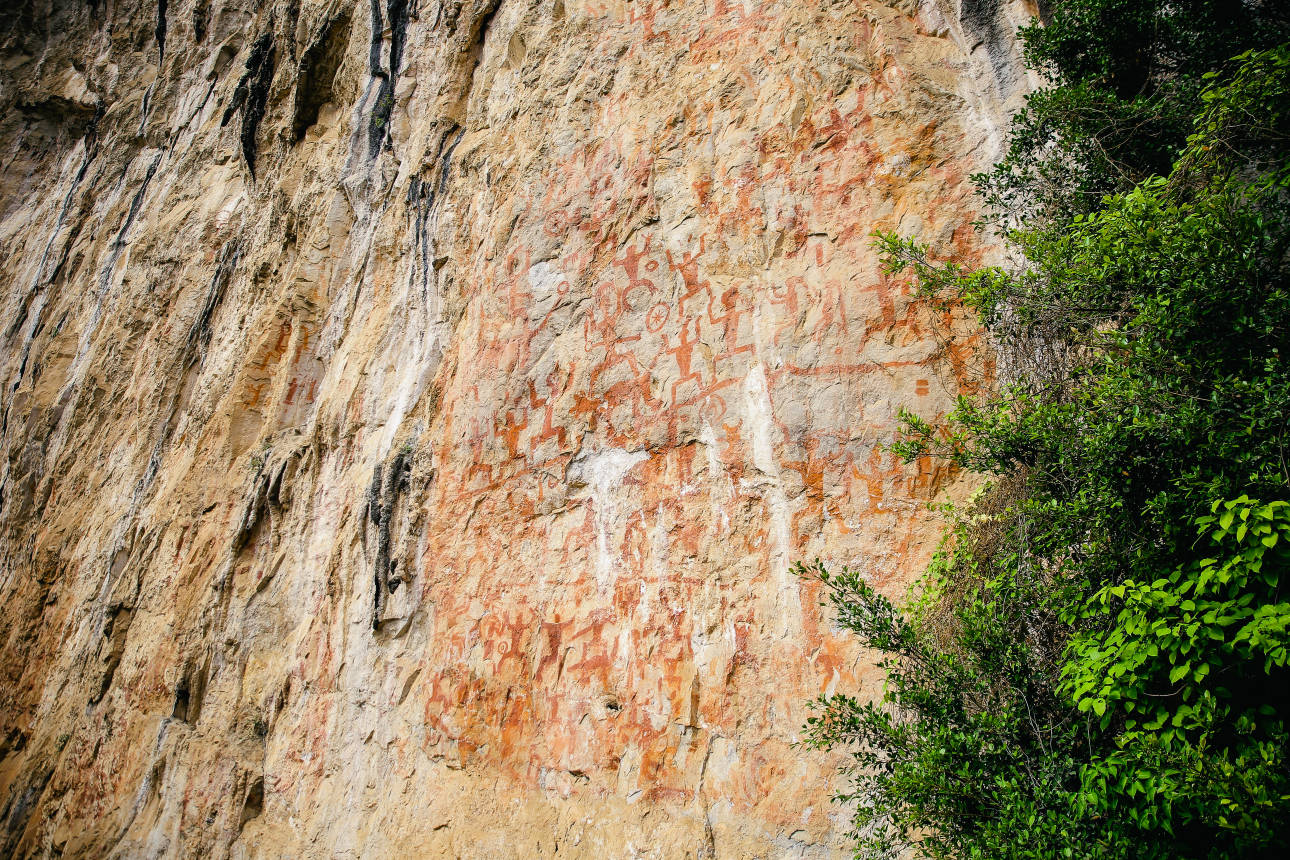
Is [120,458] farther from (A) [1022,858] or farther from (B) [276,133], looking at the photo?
(A) [1022,858]

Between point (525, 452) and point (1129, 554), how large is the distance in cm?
413

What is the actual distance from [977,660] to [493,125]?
21.5 feet

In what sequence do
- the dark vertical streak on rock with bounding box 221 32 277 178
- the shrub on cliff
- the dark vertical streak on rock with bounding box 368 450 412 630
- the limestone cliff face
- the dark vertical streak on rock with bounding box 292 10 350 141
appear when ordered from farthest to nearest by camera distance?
the dark vertical streak on rock with bounding box 221 32 277 178 → the dark vertical streak on rock with bounding box 292 10 350 141 → the dark vertical streak on rock with bounding box 368 450 412 630 → the limestone cliff face → the shrub on cliff

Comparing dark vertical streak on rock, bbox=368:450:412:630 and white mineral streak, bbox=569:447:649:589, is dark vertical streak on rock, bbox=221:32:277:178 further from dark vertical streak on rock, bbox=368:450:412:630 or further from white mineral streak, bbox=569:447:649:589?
white mineral streak, bbox=569:447:649:589

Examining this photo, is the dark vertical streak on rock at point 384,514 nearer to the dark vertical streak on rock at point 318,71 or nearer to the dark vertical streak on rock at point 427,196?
the dark vertical streak on rock at point 427,196

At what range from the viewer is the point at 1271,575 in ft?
7.91

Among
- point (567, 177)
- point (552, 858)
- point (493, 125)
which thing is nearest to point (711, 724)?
point (552, 858)

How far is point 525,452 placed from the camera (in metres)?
6.01

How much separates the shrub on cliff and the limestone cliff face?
0.72 metres

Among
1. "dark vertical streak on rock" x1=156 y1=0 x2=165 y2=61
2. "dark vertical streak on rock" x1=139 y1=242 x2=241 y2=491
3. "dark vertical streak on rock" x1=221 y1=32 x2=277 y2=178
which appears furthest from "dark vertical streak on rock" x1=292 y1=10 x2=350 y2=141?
"dark vertical streak on rock" x1=156 y1=0 x2=165 y2=61

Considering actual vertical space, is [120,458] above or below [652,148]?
below

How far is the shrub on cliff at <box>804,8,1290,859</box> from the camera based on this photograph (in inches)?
98.9

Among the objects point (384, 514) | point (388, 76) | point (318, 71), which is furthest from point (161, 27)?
point (384, 514)

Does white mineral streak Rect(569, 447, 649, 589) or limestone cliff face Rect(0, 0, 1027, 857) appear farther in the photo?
white mineral streak Rect(569, 447, 649, 589)
